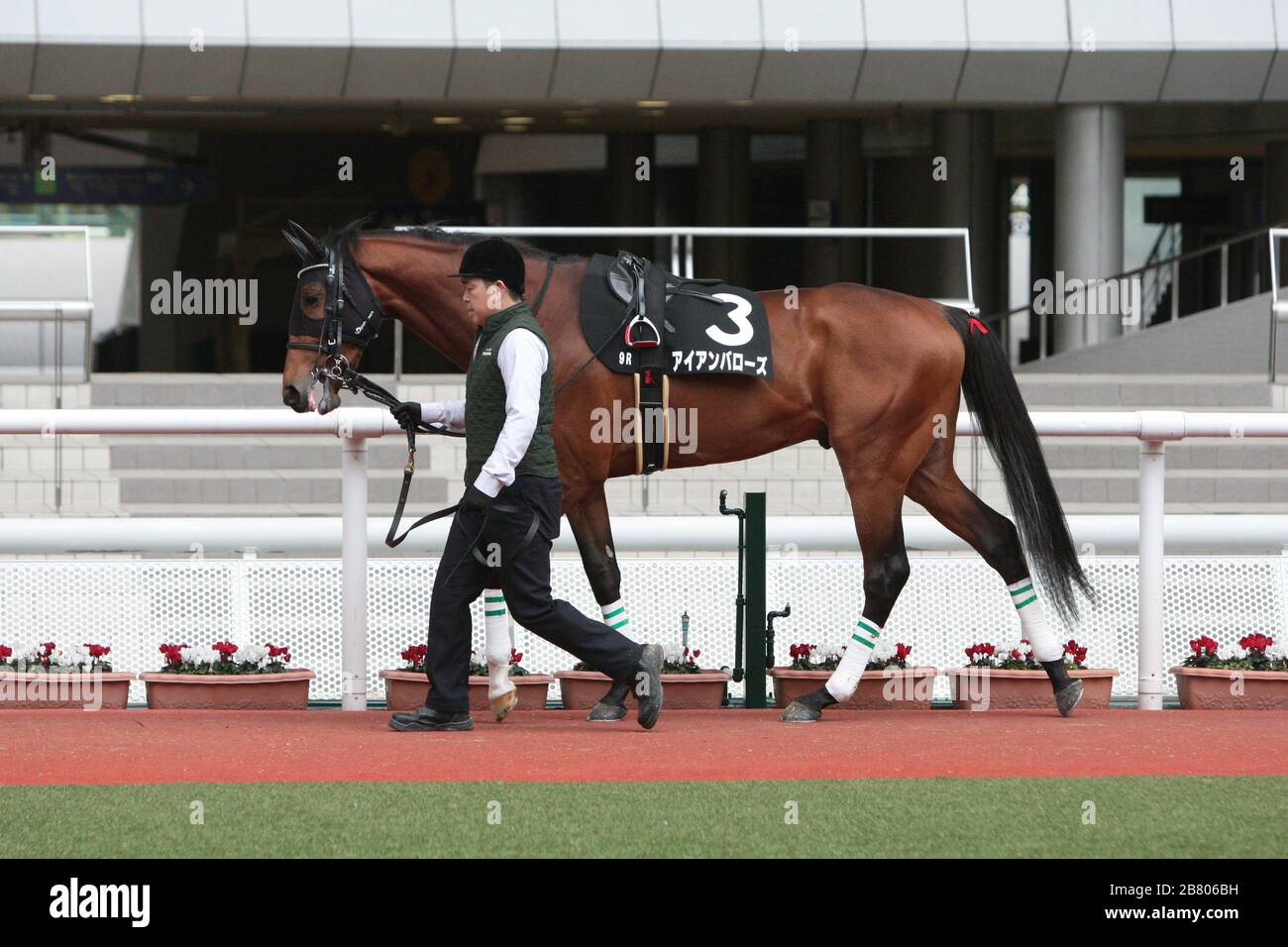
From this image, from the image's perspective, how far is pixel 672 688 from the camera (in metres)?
7.01

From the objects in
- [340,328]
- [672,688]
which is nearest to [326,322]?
[340,328]

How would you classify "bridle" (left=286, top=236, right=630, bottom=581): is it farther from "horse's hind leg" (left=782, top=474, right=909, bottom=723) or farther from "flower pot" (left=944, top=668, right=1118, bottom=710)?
"flower pot" (left=944, top=668, right=1118, bottom=710)

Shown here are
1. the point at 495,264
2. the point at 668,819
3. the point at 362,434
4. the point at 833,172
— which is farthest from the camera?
the point at 833,172

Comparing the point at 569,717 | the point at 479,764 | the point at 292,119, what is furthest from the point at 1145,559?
the point at 292,119

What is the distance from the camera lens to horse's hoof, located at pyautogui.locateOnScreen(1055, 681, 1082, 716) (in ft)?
21.8

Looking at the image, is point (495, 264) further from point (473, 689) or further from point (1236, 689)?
point (1236, 689)

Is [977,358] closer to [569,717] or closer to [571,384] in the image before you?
[571,384]

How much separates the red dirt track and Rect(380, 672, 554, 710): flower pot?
0.12m

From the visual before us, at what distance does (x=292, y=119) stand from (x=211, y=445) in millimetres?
9543

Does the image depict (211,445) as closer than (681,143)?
Yes

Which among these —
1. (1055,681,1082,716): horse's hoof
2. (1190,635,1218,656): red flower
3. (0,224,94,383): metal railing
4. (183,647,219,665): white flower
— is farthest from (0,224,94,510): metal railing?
(1190,635,1218,656): red flower

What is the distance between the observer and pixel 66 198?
2106 cm

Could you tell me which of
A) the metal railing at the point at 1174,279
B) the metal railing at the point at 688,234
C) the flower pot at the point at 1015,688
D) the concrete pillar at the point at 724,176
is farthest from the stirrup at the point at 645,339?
the concrete pillar at the point at 724,176

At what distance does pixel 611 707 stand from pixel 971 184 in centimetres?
1477
